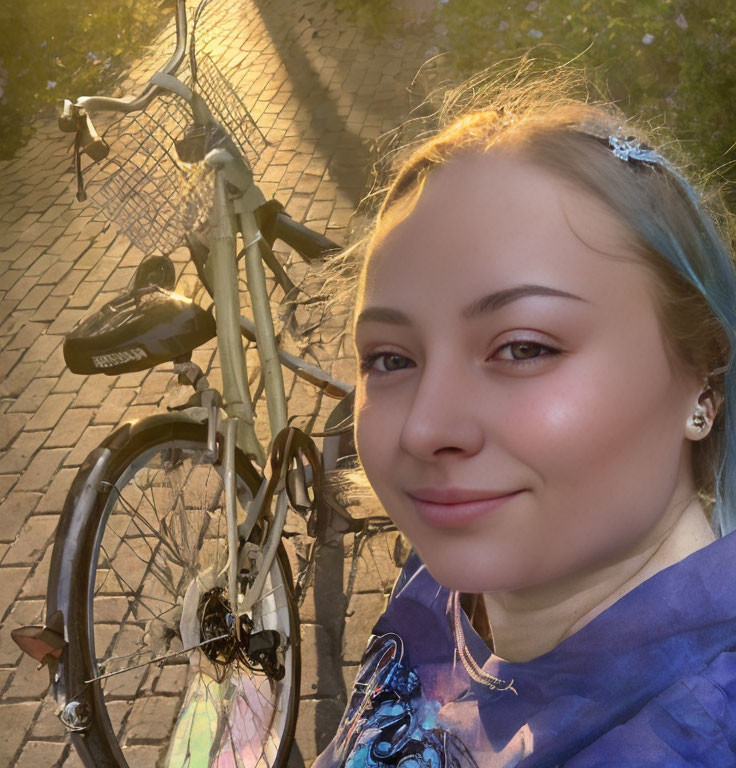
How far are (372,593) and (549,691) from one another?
8.61 feet

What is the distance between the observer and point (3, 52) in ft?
31.4

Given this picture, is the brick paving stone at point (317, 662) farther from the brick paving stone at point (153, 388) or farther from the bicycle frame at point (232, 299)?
the brick paving stone at point (153, 388)

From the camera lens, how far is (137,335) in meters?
2.80

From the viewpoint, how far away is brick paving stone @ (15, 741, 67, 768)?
3488 mm

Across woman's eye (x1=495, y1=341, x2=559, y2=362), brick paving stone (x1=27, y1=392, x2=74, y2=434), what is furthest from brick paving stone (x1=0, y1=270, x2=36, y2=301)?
woman's eye (x1=495, y1=341, x2=559, y2=362)

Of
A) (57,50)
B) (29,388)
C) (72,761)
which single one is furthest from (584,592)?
(57,50)

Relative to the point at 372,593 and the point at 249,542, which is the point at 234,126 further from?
the point at 372,593

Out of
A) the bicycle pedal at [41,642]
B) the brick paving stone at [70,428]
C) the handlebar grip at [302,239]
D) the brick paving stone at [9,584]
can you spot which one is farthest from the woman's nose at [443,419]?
the brick paving stone at [70,428]

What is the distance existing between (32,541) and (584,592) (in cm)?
363

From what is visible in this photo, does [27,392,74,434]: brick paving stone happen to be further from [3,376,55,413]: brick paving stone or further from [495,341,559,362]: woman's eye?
[495,341,559,362]: woman's eye

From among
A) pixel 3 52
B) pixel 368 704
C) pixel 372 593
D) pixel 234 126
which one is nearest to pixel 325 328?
pixel 372 593

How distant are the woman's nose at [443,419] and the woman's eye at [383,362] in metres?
0.15

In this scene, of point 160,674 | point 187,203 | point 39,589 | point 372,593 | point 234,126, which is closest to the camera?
point 187,203

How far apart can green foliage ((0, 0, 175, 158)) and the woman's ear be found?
8.40 m
